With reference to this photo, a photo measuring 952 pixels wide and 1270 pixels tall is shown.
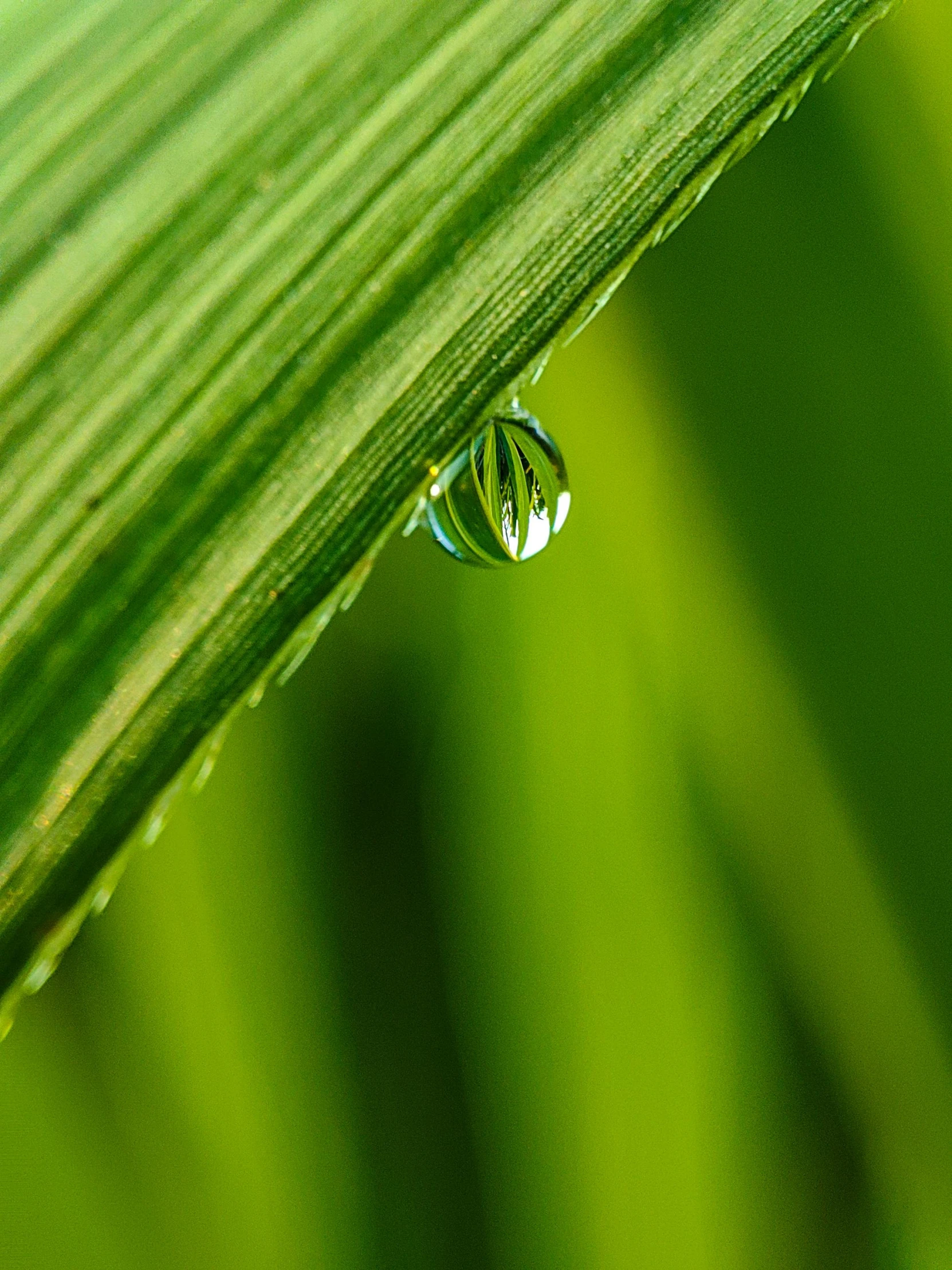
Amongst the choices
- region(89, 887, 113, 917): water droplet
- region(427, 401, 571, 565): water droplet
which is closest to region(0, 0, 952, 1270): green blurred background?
region(427, 401, 571, 565): water droplet

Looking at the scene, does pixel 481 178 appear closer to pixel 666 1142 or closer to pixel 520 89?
pixel 520 89

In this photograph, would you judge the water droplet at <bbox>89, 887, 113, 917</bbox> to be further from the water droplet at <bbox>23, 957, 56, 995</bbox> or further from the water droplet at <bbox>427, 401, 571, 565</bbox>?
the water droplet at <bbox>427, 401, 571, 565</bbox>

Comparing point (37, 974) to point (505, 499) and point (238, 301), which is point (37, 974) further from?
point (505, 499)

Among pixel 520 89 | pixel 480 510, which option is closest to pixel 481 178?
pixel 520 89

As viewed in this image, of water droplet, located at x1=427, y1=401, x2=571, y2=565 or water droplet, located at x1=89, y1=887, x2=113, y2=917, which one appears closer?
water droplet, located at x1=89, y1=887, x2=113, y2=917

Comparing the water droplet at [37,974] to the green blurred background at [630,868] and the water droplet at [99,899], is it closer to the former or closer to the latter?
the water droplet at [99,899]

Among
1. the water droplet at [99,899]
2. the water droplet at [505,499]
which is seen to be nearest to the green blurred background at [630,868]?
the water droplet at [505,499]

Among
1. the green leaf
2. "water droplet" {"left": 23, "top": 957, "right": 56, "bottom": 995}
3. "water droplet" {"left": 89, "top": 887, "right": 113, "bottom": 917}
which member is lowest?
"water droplet" {"left": 23, "top": 957, "right": 56, "bottom": 995}
